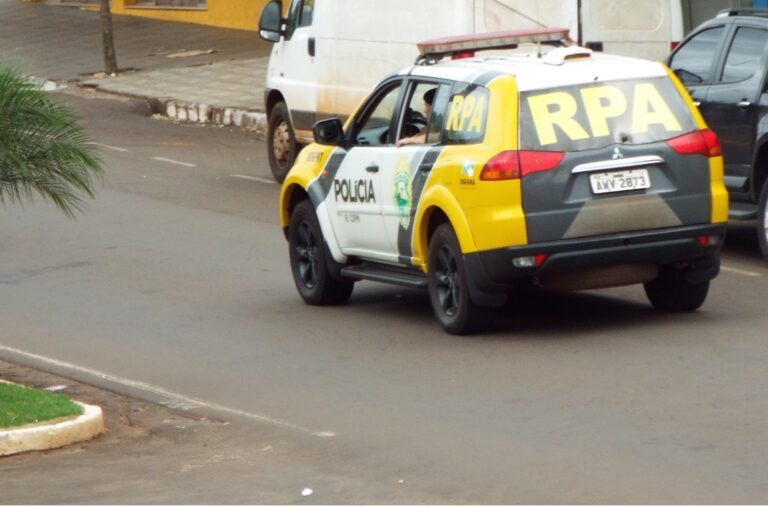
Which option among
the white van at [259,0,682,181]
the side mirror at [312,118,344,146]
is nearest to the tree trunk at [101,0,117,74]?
the white van at [259,0,682,181]

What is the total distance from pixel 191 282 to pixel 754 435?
6.65 meters

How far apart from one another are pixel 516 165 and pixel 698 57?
4544mm

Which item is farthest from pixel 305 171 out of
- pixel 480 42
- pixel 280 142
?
pixel 280 142

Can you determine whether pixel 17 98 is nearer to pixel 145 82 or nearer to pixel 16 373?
pixel 16 373

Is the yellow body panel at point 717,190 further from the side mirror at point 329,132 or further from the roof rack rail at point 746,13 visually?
the roof rack rail at point 746,13

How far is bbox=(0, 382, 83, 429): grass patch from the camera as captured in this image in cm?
863

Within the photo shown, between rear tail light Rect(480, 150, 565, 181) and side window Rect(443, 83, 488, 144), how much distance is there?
28 cm

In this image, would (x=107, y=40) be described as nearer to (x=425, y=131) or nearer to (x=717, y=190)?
(x=425, y=131)

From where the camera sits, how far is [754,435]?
25.7 feet

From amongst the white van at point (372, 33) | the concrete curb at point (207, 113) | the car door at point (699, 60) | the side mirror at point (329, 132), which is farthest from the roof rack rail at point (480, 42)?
the concrete curb at point (207, 113)

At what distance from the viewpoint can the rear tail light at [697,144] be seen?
412 inches

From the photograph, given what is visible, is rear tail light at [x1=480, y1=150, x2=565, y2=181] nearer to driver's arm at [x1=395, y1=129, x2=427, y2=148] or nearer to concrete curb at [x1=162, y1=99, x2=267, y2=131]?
driver's arm at [x1=395, y1=129, x2=427, y2=148]

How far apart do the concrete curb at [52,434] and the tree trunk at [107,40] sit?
2192cm

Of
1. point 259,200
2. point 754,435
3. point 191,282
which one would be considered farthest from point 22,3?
point 754,435
